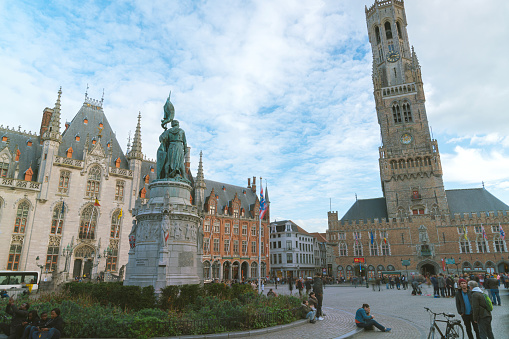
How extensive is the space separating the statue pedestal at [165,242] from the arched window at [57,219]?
24550mm

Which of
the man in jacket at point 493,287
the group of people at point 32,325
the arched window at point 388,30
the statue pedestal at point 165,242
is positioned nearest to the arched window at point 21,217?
the statue pedestal at point 165,242

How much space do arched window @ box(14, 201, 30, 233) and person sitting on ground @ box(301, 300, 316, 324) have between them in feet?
112

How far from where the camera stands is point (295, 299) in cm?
1317

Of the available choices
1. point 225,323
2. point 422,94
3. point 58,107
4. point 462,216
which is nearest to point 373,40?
point 422,94

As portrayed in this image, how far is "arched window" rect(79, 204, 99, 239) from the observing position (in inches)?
1457

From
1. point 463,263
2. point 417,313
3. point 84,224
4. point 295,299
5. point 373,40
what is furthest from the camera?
point 373,40

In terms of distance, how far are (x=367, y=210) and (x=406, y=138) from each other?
15.3m

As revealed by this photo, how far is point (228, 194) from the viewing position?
2274 inches

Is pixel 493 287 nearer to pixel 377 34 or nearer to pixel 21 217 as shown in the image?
pixel 21 217

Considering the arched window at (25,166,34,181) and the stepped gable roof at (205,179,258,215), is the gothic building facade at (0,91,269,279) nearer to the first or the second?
the arched window at (25,166,34,181)

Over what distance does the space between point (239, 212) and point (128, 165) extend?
67.9 feet

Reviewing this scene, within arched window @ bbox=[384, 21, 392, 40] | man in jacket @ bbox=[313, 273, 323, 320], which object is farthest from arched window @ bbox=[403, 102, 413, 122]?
man in jacket @ bbox=[313, 273, 323, 320]

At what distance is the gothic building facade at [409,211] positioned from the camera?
164 ft

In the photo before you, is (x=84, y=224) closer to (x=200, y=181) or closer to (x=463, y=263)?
(x=200, y=181)
